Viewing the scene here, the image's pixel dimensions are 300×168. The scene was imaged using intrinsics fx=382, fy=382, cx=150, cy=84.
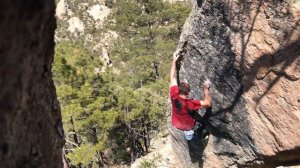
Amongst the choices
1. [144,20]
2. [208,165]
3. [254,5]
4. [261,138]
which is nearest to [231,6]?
[254,5]

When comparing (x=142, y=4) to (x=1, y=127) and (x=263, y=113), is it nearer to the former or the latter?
(x=263, y=113)

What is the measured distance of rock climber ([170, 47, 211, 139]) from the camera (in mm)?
6887

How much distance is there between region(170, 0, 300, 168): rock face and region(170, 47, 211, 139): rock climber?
21 cm

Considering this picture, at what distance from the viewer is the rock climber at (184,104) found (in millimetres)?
6887

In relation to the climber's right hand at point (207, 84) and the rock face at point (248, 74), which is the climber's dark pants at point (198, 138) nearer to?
the rock face at point (248, 74)

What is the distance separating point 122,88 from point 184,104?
13.5 metres

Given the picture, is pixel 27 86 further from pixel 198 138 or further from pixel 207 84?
pixel 198 138

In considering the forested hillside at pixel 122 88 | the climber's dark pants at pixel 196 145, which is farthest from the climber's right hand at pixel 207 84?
the forested hillside at pixel 122 88

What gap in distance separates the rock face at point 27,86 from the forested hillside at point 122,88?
36.0ft

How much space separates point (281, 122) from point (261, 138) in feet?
1.97

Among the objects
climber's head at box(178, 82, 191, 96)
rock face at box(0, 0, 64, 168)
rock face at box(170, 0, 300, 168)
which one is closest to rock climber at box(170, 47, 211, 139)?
climber's head at box(178, 82, 191, 96)

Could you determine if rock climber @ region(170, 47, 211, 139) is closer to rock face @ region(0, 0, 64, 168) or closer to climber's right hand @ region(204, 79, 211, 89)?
climber's right hand @ region(204, 79, 211, 89)

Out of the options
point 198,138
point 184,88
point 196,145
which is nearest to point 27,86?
point 184,88

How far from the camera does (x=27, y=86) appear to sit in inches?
105
